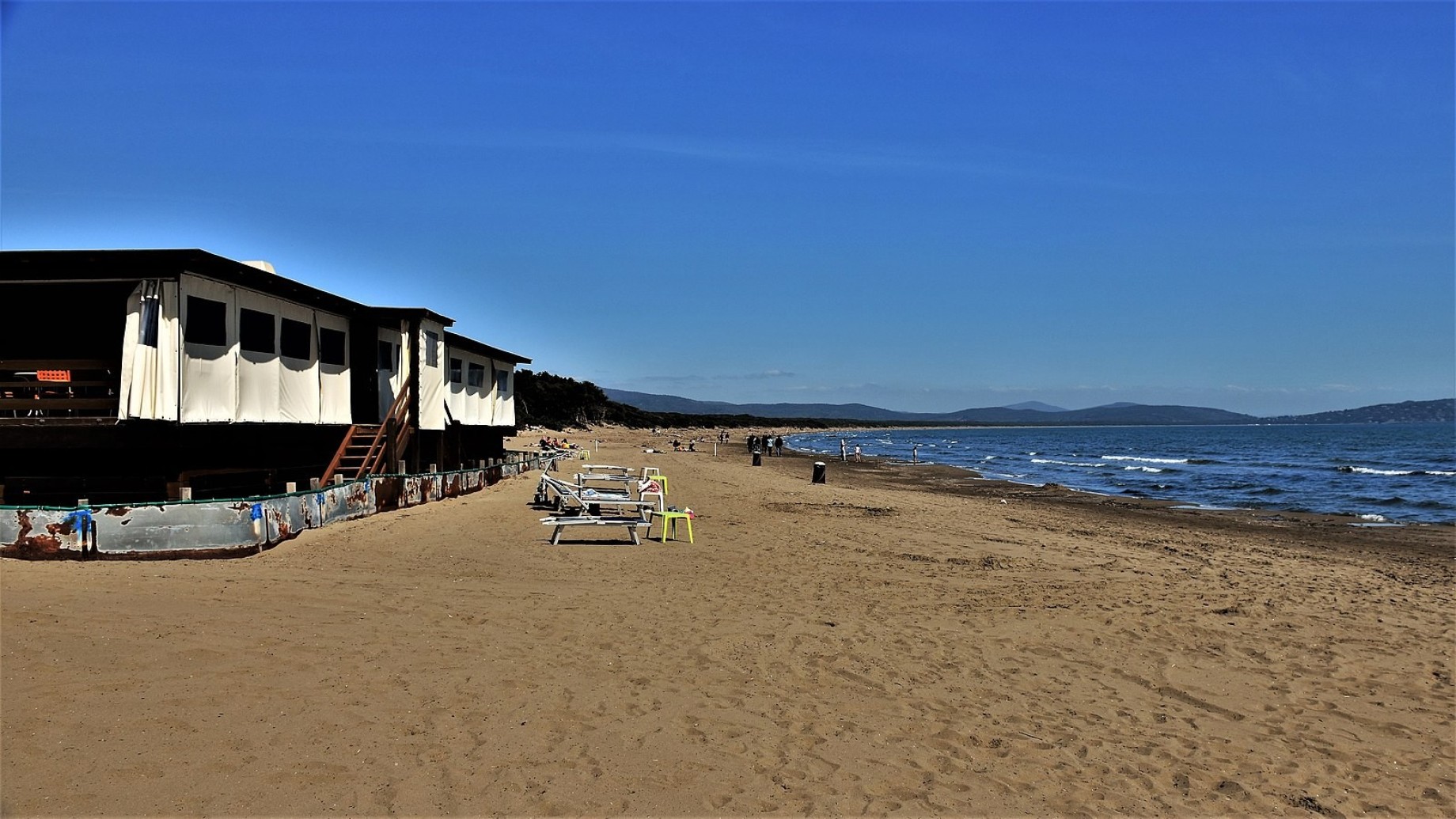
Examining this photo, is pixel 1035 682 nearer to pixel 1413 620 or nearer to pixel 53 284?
pixel 1413 620

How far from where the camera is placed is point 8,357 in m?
14.3

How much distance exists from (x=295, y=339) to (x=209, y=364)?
2.64 m

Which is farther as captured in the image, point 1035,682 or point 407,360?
point 407,360

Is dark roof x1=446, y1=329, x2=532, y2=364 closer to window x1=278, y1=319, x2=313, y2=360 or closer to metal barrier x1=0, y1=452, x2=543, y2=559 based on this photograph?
window x1=278, y1=319, x2=313, y2=360

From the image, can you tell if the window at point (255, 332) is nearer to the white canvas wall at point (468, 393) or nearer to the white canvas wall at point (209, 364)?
the white canvas wall at point (209, 364)

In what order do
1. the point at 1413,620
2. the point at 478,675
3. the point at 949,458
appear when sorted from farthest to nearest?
the point at 949,458, the point at 1413,620, the point at 478,675

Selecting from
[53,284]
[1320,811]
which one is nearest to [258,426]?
[53,284]

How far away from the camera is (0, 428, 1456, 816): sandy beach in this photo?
14.3ft

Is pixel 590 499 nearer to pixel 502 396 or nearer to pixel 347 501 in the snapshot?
pixel 347 501

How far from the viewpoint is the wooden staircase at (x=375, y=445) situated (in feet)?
53.9

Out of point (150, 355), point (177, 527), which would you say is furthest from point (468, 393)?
point (177, 527)

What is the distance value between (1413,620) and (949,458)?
51295 mm

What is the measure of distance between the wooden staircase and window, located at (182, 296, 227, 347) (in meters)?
A: 3.43

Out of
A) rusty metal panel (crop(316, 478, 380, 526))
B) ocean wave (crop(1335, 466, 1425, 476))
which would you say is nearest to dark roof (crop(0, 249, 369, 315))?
rusty metal panel (crop(316, 478, 380, 526))
